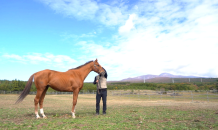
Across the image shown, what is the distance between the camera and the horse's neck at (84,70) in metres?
7.14

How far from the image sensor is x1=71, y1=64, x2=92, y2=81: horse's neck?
714cm

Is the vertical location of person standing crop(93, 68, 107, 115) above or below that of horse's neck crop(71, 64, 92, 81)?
below

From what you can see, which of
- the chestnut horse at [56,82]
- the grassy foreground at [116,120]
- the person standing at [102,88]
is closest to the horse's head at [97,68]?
the person standing at [102,88]

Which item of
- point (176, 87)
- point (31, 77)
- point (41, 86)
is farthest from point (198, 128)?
point (176, 87)

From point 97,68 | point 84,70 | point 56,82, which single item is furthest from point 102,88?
point 56,82

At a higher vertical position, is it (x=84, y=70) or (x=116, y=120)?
(x=84, y=70)

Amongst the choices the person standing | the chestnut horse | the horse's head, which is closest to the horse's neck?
the chestnut horse

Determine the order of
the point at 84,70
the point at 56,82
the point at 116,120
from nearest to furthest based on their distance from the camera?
the point at 116,120
the point at 56,82
the point at 84,70

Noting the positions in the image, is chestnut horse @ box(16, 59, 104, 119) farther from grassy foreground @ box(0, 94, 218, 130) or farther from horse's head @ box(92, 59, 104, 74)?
grassy foreground @ box(0, 94, 218, 130)

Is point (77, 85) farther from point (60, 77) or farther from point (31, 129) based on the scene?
point (31, 129)

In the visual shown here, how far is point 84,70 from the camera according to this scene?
Answer: 7.28m

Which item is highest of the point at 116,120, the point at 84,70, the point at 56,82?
the point at 84,70

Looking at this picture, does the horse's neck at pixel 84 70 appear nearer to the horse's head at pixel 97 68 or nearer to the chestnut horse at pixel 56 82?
the chestnut horse at pixel 56 82

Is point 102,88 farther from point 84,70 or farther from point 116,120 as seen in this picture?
point 116,120
